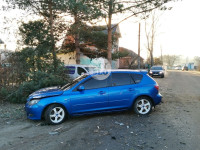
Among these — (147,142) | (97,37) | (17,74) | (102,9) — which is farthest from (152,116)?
(97,37)

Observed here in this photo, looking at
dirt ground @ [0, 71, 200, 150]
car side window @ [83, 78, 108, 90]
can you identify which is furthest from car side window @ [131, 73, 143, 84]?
dirt ground @ [0, 71, 200, 150]

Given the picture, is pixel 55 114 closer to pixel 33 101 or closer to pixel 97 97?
pixel 33 101

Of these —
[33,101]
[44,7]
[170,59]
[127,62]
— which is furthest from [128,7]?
[170,59]

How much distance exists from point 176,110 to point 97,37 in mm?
12091

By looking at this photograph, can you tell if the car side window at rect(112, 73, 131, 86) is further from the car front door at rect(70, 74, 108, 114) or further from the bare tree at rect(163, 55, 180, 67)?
the bare tree at rect(163, 55, 180, 67)

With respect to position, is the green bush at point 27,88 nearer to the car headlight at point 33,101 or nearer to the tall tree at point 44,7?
the tall tree at point 44,7

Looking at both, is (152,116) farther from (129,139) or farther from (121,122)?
(129,139)

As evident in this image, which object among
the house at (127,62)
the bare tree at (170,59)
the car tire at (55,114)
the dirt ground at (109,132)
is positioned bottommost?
the dirt ground at (109,132)

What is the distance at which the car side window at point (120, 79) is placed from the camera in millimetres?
6000

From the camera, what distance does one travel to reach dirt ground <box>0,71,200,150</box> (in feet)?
13.0

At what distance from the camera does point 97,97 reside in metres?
5.66

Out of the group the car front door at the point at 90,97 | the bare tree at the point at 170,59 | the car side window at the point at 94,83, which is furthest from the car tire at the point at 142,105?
the bare tree at the point at 170,59

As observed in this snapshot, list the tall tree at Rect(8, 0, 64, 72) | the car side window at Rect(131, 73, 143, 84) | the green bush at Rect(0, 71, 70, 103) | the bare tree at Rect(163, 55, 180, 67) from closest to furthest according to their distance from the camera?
the car side window at Rect(131, 73, 143, 84) < the green bush at Rect(0, 71, 70, 103) < the tall tree at Rect(8, 0, 64, 72) < the bare tree at Rect(163, 55, 180, 67)

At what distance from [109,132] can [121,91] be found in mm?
1643
